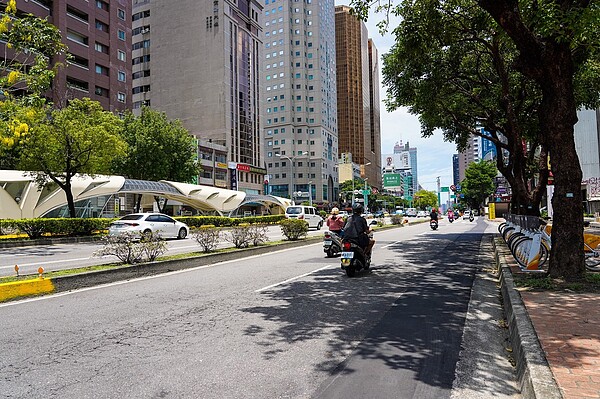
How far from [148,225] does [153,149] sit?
744 inches

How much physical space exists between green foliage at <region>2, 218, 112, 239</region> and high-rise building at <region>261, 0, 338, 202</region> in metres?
86.1

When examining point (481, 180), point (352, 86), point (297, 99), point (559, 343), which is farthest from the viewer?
point (352, 86)

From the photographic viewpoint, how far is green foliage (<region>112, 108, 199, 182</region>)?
37812mm

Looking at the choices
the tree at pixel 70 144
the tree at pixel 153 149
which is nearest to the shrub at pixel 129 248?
the tree at pixel 70 144

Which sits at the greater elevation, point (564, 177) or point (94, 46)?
point (94, 46)

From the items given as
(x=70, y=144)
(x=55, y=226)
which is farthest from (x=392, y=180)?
(x=55, y=226)

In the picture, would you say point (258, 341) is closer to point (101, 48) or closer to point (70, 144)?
point (70, 144)

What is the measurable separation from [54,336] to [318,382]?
3.50 meters

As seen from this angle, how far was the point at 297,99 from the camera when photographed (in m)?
113

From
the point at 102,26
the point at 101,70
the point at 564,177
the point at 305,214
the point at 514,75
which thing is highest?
the point at 102,26

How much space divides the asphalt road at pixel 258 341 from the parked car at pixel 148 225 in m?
12.1

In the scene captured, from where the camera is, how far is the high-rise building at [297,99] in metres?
111

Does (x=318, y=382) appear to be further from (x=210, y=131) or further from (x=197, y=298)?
(x=210, y=131)

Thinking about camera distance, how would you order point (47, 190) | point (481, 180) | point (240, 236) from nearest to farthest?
point (240, 236) < point (47, 190) < point (481, 180)
